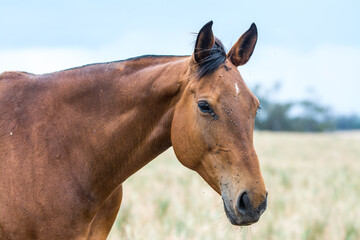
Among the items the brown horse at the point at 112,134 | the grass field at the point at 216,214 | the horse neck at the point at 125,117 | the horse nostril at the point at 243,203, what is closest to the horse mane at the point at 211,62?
the brown horse at the point at 112,134

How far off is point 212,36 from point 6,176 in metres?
1.92

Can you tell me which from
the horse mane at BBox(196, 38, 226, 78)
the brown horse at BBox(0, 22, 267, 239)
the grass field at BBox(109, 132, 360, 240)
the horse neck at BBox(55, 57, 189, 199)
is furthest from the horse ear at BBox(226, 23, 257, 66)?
the grass field at BBox(109, 132, 360, 240)

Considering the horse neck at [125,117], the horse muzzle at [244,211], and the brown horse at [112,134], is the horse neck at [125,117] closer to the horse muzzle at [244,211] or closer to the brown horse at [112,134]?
→ the brown horse at [112,134]

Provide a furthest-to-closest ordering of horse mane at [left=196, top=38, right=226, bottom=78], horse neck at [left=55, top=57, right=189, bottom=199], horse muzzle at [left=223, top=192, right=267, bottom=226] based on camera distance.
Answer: horse neck at [left=55, top=57, right=189, bottom=199] < horse mane at [left=196, top=38, right=226, bottom=78] < horse muzzle at [left=223, top=192, right=267, bottom=226]

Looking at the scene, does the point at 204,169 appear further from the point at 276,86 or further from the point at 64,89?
the point at 276,86

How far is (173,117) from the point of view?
3.35 m

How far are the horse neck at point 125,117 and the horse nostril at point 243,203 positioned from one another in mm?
861

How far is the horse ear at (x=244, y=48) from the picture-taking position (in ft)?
11.6

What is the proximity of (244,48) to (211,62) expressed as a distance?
469mm

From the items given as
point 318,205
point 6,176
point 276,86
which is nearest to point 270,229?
point 318,205

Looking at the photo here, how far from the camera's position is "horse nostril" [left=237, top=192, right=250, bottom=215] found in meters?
2.89

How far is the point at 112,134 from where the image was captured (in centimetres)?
351

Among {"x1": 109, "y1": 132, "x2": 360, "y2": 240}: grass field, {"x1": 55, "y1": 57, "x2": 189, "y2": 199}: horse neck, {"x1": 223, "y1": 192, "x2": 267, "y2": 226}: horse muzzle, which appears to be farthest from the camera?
{"x1": 109, "y1": 132, "x2": 360, "y2": 240}: grass field

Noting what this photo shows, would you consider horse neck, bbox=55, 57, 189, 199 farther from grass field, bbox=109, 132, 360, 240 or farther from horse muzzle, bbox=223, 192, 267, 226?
grass field, bbox=109, 132, 360, 240
